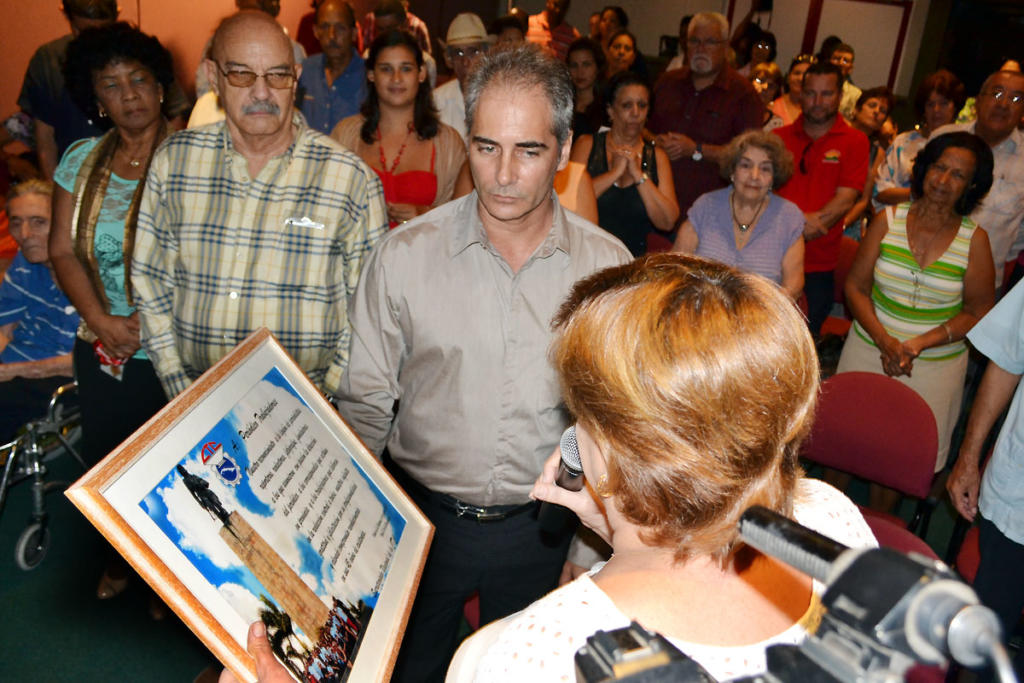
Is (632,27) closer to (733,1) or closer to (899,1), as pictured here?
(733,1)

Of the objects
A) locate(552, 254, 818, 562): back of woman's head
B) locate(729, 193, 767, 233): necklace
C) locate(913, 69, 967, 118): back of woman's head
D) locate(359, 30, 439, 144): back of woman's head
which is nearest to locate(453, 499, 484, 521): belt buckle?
locate(552, 254, 818, 562): back of woman's head

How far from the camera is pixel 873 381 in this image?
8.80ft

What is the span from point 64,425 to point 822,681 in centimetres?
353

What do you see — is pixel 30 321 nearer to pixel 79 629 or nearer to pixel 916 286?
pixel 79 629

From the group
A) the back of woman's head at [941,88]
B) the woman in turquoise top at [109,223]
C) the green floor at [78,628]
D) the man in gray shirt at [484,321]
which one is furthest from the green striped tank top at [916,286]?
the back of woman's head at [941,88]

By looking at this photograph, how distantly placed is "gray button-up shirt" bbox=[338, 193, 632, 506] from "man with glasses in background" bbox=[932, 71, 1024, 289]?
3734 mm

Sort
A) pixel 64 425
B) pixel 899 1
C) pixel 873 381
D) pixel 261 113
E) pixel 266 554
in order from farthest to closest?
pixel 899 1, pixel 64 425, pixel 873 381, pixel 261 113, pixel 266 554

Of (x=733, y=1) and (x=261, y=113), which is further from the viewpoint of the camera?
(x=733, y=1)

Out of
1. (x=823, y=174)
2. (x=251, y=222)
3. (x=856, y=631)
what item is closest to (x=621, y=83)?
(x=823, y=174)

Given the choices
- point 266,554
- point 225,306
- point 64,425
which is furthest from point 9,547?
point 266,554

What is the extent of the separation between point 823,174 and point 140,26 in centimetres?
571

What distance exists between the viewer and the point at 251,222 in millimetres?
2195

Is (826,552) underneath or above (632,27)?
underneath

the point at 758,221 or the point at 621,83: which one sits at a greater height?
the point at 621,83
